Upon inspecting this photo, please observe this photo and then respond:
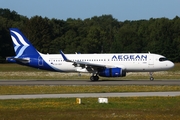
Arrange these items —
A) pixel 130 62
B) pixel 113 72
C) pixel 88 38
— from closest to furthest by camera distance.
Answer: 1. pixel 113 72
2. pixel 130 62
3. pixel 88 38

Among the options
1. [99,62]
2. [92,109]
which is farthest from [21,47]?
[92,109]

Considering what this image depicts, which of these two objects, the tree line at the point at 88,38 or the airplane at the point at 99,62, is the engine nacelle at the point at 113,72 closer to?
the airplane at the point at 99,62

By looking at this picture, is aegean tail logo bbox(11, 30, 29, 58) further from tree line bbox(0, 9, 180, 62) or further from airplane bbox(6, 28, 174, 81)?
tree line bbox(0, 9, 180, 62)

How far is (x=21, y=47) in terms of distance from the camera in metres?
55.1

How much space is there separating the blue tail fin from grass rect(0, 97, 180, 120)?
27.1 m

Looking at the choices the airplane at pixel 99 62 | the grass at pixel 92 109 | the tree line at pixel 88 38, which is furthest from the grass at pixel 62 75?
the tree line at pixel 88 38

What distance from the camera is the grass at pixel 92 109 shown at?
20312mm

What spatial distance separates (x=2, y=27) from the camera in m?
114

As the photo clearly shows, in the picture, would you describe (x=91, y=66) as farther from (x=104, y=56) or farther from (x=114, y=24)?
(x=114, y=24)

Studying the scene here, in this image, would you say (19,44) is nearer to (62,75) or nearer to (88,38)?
(62,75)

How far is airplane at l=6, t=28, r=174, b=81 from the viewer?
51.2 metres

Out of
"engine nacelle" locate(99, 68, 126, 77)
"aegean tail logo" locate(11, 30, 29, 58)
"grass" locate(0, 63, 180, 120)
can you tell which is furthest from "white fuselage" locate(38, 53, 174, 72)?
"grass" locate(0, 63, 180, 120)

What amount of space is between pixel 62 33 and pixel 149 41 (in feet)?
83.2

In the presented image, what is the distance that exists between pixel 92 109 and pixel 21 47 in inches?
1314
